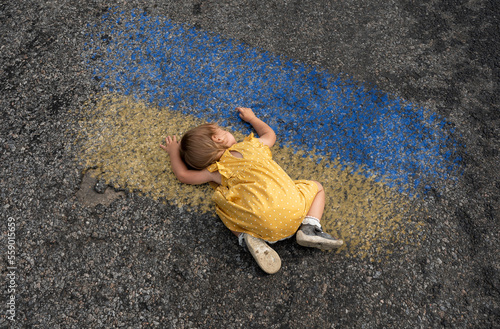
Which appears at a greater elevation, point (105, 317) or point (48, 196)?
point (48, 196)

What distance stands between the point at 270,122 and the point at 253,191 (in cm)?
80

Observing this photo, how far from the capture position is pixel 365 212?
8.44 feet

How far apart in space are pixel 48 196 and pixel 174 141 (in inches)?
37.8

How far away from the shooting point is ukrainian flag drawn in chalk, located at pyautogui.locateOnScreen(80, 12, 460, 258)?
262 centimetres

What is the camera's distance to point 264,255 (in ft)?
7.59

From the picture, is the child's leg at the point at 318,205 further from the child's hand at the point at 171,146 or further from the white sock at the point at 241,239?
the child's hand at the point at 171,146

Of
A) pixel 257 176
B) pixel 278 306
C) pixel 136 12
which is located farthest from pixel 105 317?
pixel 136 12

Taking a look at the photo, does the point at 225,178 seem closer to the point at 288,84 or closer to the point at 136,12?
the point at 288,84

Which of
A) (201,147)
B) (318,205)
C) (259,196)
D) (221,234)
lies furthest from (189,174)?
(318,205)

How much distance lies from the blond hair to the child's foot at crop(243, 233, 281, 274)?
Result: 62cm

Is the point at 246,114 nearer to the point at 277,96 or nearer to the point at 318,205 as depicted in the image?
the point at 277,96

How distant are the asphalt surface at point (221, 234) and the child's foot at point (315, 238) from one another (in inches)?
4.6

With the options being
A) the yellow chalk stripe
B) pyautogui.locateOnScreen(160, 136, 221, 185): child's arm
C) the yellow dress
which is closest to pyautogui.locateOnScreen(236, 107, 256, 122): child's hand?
the yellow chalk stripe

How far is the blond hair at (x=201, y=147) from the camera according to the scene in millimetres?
2555
